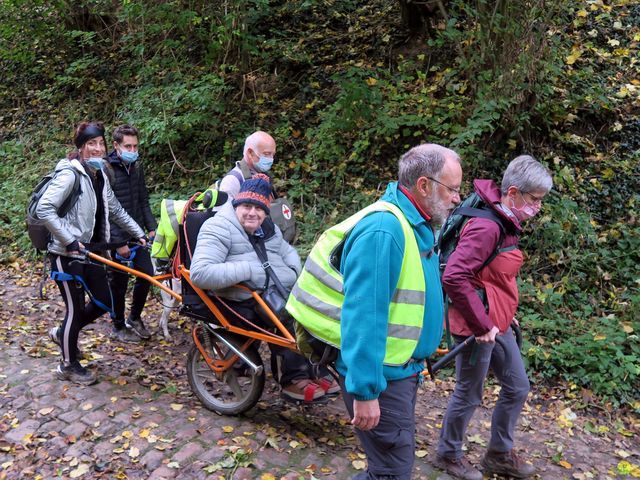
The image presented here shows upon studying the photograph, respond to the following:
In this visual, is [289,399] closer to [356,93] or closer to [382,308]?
[382,308]

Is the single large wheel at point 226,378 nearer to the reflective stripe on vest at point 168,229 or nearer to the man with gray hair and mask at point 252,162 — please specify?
the reflective stripe on vest at point 168,229

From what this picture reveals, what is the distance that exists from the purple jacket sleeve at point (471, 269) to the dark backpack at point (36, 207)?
3.15 metres

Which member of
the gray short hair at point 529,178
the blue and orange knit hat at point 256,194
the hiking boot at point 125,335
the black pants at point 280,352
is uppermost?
the gray short hair at point 529,178

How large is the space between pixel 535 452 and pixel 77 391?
3773mm

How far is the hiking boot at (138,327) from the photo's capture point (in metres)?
6.28

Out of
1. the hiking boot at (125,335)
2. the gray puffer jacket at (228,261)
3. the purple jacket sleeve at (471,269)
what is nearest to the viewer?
the purple jacket sleeve at (471,269)

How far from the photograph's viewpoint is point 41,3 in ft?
38.5

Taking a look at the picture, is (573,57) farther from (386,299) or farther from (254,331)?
(386,299)

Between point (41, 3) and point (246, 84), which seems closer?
point (246, 84)

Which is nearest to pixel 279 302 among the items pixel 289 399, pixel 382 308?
pixel 289 399

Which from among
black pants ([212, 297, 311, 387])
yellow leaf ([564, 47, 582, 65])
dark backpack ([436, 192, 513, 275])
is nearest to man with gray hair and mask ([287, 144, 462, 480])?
dark backpack ([436, 192, 513, 275])

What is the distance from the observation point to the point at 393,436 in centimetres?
268

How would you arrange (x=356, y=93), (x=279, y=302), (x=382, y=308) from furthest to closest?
(x=356, y=93)
(x=279, y=302)
(x=382, y=308)

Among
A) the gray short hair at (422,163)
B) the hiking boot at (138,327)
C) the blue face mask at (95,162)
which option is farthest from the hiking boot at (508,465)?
the blue face mask at (95,162)
